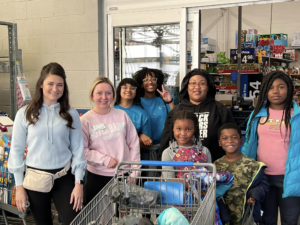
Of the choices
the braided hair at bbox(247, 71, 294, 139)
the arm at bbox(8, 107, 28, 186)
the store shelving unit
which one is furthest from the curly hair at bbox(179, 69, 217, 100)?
the store shelving unit

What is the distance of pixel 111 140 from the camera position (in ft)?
8.25

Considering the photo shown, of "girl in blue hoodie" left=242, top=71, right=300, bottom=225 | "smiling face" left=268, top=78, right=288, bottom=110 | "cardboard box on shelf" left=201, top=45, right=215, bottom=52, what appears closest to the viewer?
"girl in blue hoodie" left=242, top=71, right=300, bottom=225

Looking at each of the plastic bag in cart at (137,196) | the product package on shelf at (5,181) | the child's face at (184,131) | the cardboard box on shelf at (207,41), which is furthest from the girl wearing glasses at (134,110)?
the cardboard box on shelf at (207,41)

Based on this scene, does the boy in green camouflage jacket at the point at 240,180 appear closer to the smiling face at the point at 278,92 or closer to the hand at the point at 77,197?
the smiling face at the point at 278,92

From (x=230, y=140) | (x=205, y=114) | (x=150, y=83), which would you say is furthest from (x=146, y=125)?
(x=230, y=140)

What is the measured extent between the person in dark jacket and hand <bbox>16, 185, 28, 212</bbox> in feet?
3.36

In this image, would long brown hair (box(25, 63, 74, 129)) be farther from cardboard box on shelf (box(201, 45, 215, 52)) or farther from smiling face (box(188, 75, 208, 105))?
cardboard box on shelf (box(201, 45, 215, 52))

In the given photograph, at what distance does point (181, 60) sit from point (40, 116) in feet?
7.22

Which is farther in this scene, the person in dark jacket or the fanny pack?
the person in dark jacket

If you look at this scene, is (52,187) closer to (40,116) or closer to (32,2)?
(40,116)

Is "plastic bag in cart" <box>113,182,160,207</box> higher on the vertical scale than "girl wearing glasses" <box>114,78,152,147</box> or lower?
lower

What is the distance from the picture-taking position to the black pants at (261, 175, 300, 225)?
238 cm

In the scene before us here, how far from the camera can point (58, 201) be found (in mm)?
2131

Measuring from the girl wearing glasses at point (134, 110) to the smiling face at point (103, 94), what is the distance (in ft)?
1.69
